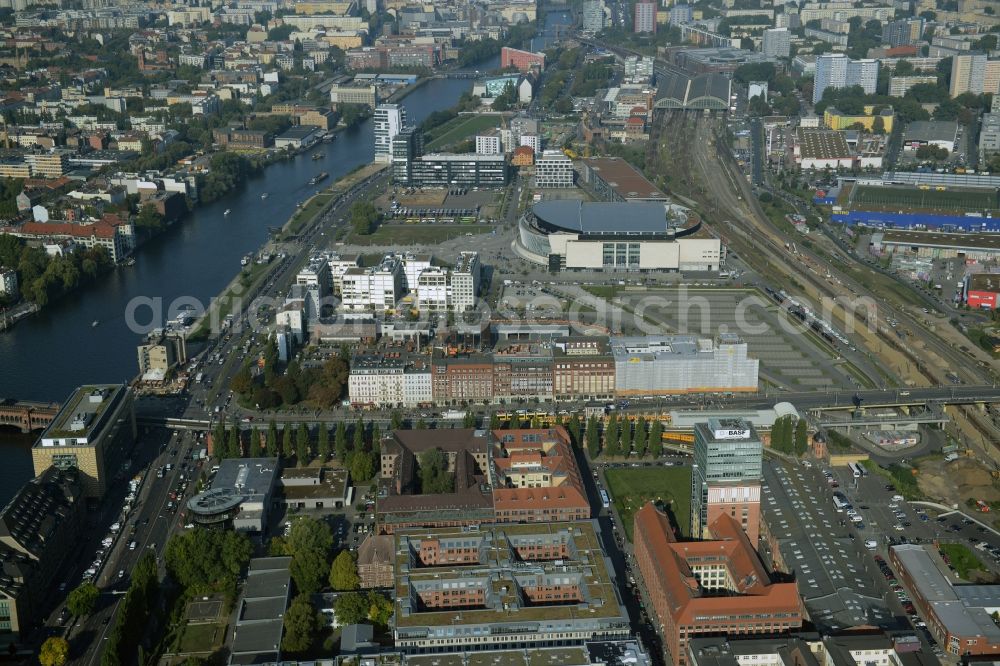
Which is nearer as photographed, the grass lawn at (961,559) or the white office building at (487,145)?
the grass lawn at (961,559)

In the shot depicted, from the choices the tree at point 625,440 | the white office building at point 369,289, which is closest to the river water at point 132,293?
the white office building at point 369,289

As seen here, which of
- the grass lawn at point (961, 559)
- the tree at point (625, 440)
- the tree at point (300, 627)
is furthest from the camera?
the tree at point (625, 440)

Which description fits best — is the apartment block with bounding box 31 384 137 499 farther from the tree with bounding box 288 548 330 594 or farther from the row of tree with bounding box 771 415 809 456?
the row of tree with bounding box 771 415 809 456

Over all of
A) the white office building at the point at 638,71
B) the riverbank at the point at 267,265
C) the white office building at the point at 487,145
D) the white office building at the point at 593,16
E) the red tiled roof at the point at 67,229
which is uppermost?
the white office building at the point at 593,16

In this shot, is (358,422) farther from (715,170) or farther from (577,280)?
(715,170)

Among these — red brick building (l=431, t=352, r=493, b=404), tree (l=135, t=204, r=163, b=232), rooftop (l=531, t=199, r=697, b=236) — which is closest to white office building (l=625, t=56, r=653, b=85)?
rooftop (l=531, t=199, r=697, b=236)

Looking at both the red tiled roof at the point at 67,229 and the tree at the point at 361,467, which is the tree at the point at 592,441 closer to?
the tree at the point at 361,467

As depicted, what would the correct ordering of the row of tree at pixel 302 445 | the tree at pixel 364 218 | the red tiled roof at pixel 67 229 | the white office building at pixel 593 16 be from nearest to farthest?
the row of tree at pixel 302 445
the red tiled roof at pixel 67 229
the tree at pixel 364 218
the white office building at pixel 593 16

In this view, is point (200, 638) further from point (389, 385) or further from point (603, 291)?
point (603, 291)
